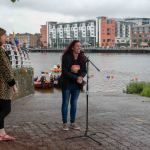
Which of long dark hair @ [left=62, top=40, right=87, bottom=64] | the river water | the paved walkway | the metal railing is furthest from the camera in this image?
the river water

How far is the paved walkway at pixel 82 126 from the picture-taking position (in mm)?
8188

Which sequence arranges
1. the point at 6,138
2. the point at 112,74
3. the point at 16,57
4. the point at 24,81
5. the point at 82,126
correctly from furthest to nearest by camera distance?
the point at 112,74 < the point at 24,81 < the point at 16,57 < the point at 82,126 < the point at 6,138

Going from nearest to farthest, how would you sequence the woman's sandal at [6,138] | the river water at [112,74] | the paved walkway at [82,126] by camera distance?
the paved walkway at [82,126], the woman's sandal at [6,138], the river water at [112,74]

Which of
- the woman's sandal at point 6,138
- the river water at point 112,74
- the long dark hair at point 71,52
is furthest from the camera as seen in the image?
the river water at point 112,74

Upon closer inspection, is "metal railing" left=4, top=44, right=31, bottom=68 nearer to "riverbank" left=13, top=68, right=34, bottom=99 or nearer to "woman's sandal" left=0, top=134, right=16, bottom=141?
"riverbank" left=13, top=68, right=34, bottom=99

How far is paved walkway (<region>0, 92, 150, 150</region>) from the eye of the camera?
8.19 m

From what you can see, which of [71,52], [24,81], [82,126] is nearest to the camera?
[71,52]

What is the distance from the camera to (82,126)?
33.0 ft

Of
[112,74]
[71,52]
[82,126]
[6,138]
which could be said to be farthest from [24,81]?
[112,74]

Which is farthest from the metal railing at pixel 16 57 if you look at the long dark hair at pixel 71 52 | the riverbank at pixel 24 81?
the long dark hair at pixel 71 52

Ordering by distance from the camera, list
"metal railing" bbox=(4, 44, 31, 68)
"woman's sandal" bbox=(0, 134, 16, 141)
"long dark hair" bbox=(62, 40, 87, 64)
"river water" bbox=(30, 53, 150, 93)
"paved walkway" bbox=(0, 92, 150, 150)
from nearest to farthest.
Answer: "paved walkway" bbox=(0, 92, 150, 150) → "woman's sandal" bbox=(0, 134, 16, 141) → "long dark hair" bbox=(62, 40, 87, 64) → "metal railing" bbox=(4, 44, 31, 68) → "river water" bbox=(30, 53, 150, 93)

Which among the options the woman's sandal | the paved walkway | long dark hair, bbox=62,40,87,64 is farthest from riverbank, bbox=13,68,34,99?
the woman's sandal

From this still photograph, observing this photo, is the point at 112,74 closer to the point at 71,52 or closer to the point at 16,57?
the point at 16,57

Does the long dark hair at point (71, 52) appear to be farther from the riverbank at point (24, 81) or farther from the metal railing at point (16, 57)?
the metal railing at point (16, 57)
